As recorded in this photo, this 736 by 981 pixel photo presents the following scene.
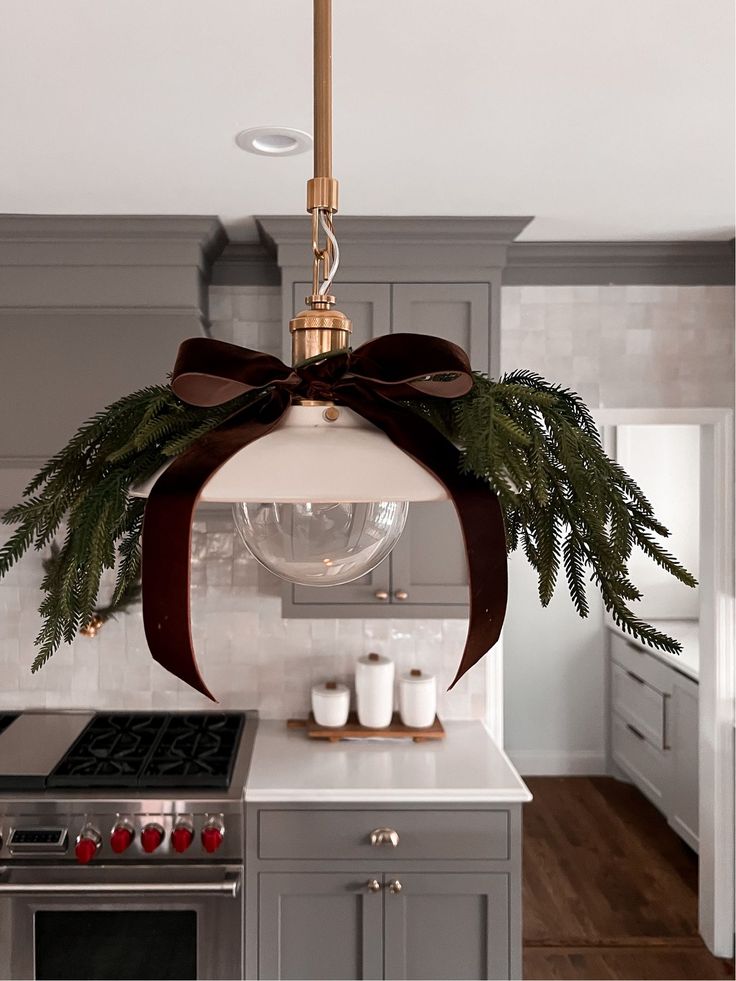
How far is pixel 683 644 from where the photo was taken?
13.8ft

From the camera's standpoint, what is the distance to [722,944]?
2.96 meters

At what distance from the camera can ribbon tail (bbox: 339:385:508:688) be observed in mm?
560

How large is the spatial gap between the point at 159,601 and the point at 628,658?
438cm

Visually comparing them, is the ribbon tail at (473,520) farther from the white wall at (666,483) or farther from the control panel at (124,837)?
the white wall at (666,483)

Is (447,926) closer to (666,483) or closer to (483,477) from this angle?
(483,477)

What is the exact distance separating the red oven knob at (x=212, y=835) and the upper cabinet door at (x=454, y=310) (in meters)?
1.53

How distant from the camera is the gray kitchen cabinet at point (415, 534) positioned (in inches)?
102

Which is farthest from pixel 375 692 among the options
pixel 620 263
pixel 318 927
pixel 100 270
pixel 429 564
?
pixel 620 263

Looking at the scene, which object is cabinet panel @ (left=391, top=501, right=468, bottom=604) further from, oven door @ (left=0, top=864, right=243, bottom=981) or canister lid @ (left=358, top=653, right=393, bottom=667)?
oven door @ (left=0, top=864, right=243, bottom=981)

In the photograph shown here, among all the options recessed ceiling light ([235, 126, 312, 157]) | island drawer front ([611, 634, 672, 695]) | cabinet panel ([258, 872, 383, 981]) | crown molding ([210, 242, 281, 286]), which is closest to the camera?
recessed ceiling light ([235, 126, 312, 157])

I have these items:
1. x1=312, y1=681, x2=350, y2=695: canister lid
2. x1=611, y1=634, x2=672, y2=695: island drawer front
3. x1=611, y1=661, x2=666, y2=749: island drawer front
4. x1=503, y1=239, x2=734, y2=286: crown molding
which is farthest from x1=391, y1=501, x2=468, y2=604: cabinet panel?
x1=611, y1=661, x2=666, y2=749: island drawer front

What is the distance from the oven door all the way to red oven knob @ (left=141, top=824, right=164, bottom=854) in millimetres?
82

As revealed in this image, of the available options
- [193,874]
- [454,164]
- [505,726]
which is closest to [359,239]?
[454,164]

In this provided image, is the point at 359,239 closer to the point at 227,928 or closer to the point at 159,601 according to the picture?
the point at 227,928
